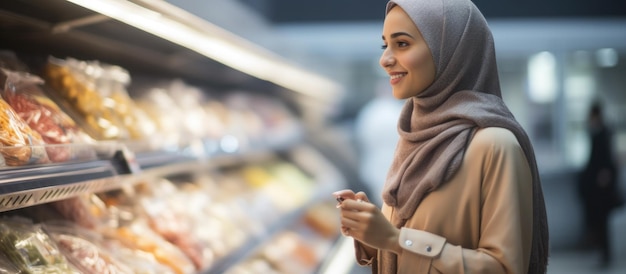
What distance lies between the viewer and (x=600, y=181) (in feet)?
23.5

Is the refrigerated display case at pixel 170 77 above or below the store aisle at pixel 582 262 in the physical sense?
above

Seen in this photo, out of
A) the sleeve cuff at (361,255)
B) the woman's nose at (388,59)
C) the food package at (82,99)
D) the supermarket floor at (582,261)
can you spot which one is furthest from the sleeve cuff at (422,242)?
the supermarket floor at (582,261)

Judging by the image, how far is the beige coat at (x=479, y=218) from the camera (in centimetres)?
167

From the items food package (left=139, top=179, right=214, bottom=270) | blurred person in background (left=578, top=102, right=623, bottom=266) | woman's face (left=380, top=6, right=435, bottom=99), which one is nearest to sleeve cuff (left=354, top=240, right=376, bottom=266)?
woman's face (left=380, top=6, right=435, bottom=99)

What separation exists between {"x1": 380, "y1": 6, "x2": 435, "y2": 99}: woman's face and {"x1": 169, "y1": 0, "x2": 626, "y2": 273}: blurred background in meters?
4.99

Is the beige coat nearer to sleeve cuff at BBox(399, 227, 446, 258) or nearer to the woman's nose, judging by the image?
sleeve cuff at BBox(399, 227, 446, 258)

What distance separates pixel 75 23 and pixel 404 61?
1421mm

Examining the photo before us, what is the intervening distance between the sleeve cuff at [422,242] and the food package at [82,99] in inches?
52.9

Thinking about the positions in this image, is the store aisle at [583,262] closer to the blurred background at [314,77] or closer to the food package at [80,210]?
the blurred background at [314,77]

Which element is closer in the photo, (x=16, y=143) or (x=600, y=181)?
(x=16, y=143)

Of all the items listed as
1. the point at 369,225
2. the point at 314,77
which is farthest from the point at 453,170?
the point at 314,77

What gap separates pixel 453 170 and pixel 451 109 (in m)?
0.15

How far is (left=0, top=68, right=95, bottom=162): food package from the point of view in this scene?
2166 millimetres

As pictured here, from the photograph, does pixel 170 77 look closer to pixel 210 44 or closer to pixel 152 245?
pixel 210 44
